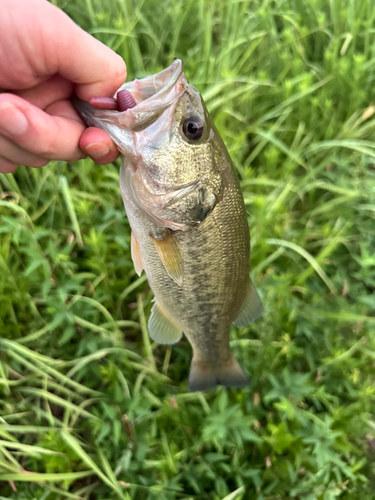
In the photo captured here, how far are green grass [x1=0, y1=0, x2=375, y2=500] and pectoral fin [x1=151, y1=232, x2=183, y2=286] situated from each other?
0.49 metres

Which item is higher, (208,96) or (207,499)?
(208,96)

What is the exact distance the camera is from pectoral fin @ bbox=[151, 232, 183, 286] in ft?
3.39

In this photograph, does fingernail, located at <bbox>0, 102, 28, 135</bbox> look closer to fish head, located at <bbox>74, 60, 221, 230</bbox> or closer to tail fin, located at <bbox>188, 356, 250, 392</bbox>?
fish head, located at <bbox>74, 60, 221, 230</bbox>

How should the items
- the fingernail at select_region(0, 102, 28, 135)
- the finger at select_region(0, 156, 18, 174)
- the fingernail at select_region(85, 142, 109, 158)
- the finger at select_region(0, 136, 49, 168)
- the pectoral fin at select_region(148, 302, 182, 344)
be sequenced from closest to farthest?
1. the fingernail at select_region(0, 102, 28, 135)
2. the fingernail at select_region(85, 142, 109, 158)
3. the finger at select_region(0, 136, 49, 168)
4. the finger at select_region(0, 156, 18, 174)
5. the pectoral fin at select_region(148, 302, 182, 344)

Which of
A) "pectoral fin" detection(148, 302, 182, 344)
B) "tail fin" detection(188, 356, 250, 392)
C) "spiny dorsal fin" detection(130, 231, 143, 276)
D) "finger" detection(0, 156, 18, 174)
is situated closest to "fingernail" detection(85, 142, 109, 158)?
"spiny dorsal fin" detection(130, 231, 143, 276)

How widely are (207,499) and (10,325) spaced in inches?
46.1

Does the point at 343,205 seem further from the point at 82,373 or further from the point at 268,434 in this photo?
the point at 82,373

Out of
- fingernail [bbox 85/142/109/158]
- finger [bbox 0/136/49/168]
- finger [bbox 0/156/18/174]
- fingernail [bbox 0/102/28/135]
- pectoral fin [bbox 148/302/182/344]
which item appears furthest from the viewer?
pectoral fin [bbox 148/302/182/344]

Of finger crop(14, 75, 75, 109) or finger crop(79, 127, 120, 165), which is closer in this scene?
finger crop(79, 127, 120, 165)

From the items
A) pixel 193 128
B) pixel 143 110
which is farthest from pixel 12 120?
pixel 193 128

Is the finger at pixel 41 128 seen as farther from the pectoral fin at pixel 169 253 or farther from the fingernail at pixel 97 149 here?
the pectoral fin at pixel 169 253

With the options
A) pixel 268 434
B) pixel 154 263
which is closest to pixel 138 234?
pixel 154 263

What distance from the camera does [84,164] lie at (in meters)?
1.82

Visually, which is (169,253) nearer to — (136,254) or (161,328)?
(136,254)
